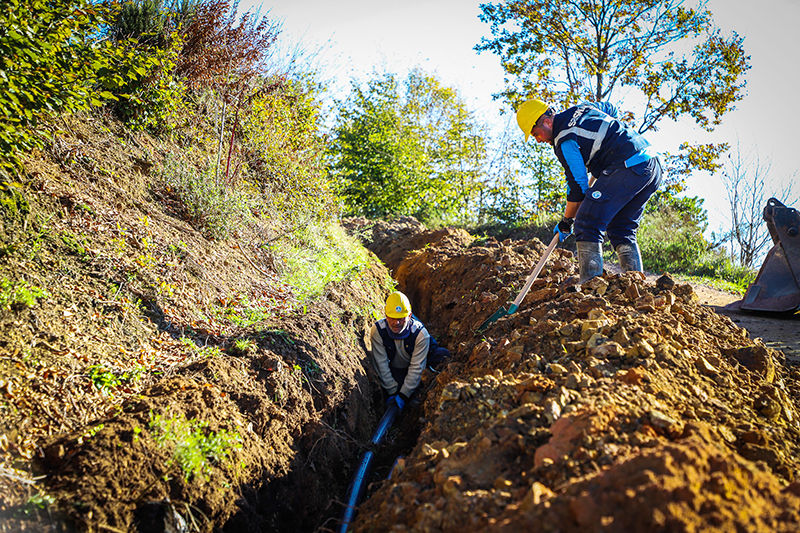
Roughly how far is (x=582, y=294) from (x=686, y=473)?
298 cm

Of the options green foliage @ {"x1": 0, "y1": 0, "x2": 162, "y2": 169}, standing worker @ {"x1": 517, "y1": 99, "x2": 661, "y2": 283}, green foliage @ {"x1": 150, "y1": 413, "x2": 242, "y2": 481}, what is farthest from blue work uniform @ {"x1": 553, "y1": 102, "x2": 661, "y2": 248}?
green foliage @ {"x1": 0, "y1": 0, "x2": 162, "y2": 169}

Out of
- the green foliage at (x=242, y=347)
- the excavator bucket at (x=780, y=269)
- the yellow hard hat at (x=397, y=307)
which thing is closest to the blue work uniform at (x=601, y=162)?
the yellow hard hat at (x=397, y=307)

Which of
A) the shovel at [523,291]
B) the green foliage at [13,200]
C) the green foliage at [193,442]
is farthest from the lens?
the shovel at [523,291]

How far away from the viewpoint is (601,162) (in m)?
4.72

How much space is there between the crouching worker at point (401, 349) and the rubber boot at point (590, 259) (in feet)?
5.95

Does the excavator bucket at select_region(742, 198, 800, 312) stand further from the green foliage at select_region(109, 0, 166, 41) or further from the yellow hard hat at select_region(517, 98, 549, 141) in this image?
the green foliage at select_region(109, 0, 166, 41)

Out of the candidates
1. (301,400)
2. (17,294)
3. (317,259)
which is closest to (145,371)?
(17,294)

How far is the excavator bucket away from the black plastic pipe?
4836 millimetres

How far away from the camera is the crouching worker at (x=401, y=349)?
514cm

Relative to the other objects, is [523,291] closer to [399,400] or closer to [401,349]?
[401,349]

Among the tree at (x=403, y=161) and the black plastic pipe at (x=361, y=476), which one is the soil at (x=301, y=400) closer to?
the black plastic pipe at (x=361, y=476)

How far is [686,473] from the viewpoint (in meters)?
1.61

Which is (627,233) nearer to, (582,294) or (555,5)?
(582,294)

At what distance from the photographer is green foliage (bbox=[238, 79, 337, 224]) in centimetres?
712
